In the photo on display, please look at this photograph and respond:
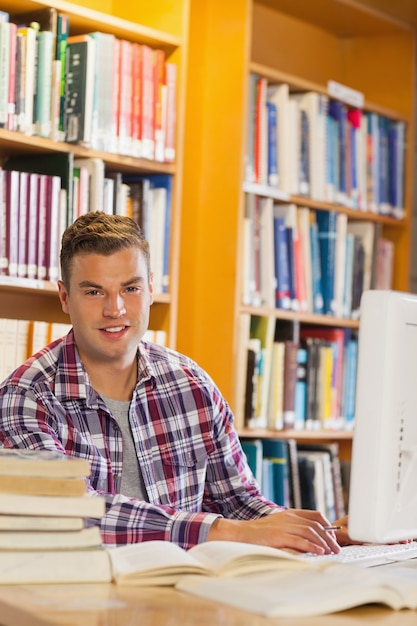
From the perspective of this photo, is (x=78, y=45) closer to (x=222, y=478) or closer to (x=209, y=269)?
(x=209, y=269)

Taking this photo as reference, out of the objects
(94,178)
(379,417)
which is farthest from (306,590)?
(94,178)

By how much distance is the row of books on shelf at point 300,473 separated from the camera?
338 centimetres

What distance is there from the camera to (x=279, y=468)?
3.39 meters

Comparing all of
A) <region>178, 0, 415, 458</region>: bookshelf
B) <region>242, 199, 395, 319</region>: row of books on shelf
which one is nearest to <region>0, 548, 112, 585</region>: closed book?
<region>178, 0, 415, 458</region>: bookshelf

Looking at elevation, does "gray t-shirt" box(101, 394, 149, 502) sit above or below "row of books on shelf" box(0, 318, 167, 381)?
below

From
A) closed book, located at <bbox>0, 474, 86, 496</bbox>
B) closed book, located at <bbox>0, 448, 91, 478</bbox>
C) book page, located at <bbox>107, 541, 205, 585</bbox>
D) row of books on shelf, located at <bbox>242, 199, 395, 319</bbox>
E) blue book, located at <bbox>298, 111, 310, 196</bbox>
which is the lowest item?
book page, located at <bbox>107, 541, 205, 585</bbox>

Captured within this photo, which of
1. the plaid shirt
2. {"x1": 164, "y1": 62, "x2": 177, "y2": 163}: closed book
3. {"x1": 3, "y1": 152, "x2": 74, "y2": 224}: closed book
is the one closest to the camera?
the plaid shirt

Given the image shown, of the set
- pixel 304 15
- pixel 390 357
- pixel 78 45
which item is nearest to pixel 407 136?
pixel 304 15

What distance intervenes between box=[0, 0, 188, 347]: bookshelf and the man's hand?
47.8 inches

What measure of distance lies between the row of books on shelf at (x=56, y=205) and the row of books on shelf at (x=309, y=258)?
35cm

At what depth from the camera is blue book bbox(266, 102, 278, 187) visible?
3420mm

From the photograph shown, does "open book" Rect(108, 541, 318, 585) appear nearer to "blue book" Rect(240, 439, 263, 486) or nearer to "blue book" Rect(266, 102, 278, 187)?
"blue book" Rect(240, 439, 263, 486)

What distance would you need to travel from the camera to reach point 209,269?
132 inches

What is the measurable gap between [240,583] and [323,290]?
90.2 inches
